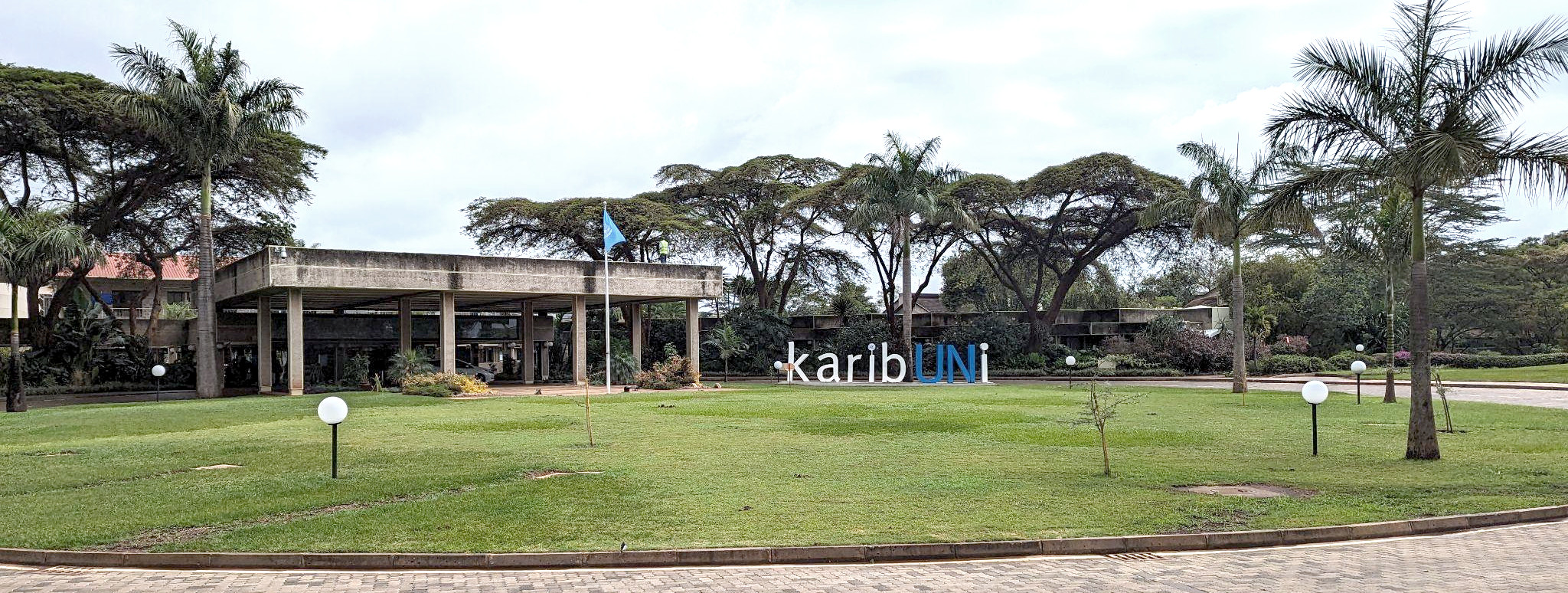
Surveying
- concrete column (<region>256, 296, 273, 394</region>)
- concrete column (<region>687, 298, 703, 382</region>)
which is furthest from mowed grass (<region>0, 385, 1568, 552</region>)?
concrete column (<region>687, 298, 703, 382</region>)

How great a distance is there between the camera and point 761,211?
175 ft

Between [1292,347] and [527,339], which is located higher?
[527,339]

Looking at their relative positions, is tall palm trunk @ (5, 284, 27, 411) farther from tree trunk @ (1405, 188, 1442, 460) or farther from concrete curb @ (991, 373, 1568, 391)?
concrete curb @ (991, 373, 1568, 391)

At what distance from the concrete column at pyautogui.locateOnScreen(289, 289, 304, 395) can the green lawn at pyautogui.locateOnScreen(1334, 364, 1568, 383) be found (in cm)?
3768

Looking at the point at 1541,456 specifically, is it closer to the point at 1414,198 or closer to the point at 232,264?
the point at 1414,198

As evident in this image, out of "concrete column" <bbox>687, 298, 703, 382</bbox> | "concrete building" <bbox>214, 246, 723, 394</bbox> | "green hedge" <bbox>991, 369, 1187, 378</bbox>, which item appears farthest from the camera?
"green hedge" <bbox>991, 369, 1187, 378</bbox>

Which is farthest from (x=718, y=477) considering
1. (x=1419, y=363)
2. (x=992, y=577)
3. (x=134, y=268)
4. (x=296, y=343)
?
(x=134, y=268)

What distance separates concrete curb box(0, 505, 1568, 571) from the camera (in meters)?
8.55

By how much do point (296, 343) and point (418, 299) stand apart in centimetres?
697

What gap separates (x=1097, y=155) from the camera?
48531mm

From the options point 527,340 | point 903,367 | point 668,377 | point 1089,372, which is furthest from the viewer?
point 1089,372

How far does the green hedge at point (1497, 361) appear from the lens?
158ft

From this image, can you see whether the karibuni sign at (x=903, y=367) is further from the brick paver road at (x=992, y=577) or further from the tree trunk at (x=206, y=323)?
the brick paver road at (x=992, y=577)

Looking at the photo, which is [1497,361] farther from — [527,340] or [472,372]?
[472,372]
